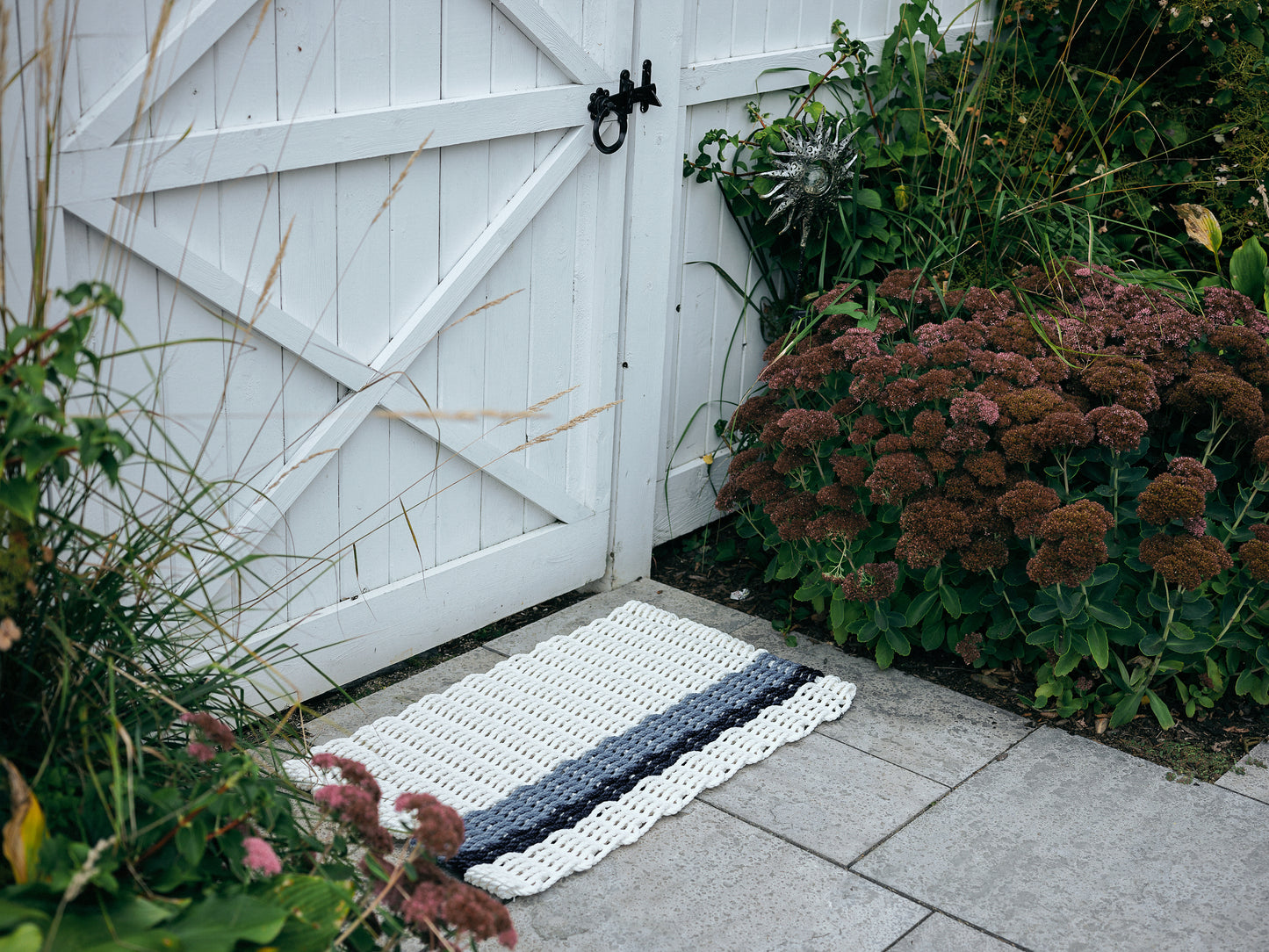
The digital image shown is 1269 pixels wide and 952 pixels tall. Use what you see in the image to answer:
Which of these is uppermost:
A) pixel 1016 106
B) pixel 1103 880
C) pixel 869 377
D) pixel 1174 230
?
pixel 1016 106

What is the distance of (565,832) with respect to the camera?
2.51 meters

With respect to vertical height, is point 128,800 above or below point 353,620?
above

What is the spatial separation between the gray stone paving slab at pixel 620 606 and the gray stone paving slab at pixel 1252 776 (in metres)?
1.27

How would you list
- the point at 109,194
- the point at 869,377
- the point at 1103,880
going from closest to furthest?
the point at 109,194 < the point at 1103,880 < the point at 869,377

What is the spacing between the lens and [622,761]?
2.78 meters

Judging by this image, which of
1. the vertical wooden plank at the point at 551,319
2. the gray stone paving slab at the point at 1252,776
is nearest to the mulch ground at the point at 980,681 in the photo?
the gray stone paving slab at the point at 1252,776

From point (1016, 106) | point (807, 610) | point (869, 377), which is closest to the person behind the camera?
point (869, 377)

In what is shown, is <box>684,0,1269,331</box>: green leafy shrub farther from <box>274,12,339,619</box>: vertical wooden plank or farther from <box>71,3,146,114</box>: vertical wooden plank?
<box>71,3,146,114</box>: vertical wooden plank

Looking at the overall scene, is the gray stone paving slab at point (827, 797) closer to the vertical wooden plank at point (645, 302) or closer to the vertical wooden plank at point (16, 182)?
the vertical wooden plank at point (645, 302)

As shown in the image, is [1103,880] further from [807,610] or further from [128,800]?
[128,800]

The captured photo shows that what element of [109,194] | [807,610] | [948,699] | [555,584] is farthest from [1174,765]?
[109,194]

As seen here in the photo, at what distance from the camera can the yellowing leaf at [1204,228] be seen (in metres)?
3.62

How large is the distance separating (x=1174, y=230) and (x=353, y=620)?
322cm

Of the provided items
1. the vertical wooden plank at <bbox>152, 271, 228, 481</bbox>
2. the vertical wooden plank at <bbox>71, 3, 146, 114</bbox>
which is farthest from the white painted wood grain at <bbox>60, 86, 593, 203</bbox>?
the vertical wooden plank at <bbox>152, 271, 228, 481</bbox>
